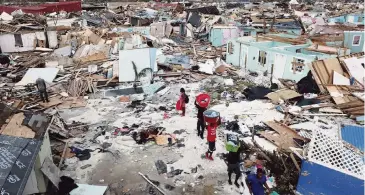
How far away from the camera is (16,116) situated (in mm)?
8047

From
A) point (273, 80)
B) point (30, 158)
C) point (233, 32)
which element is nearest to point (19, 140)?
point (30, 158)

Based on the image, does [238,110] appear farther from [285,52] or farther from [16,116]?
[16,116]

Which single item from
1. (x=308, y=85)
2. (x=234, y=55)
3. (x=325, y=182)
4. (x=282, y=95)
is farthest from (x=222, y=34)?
(x=325, y=182)

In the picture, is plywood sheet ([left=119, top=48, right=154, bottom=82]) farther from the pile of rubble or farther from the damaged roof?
the damaged roof

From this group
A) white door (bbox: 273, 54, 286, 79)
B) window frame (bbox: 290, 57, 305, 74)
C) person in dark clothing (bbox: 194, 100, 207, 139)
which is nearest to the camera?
person in dark clothing (bbox: 194, 100, 207, 139)

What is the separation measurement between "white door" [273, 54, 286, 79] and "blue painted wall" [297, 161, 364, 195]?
402 inches

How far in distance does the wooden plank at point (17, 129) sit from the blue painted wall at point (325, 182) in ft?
21.5

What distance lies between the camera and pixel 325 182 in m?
7.55

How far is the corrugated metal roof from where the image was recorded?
7.86 meters

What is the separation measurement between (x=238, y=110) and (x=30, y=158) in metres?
9.10

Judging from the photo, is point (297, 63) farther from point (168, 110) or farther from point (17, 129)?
point (17, 129)

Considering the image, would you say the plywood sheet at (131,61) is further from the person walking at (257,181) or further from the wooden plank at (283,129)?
the person walking at (257,181)

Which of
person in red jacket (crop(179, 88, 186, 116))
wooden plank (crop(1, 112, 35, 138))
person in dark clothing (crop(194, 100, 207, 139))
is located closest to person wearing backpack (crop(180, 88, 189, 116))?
person in red jacket (crop(179, 88, 186, 116))

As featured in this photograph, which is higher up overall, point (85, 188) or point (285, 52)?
point (285, 52)
